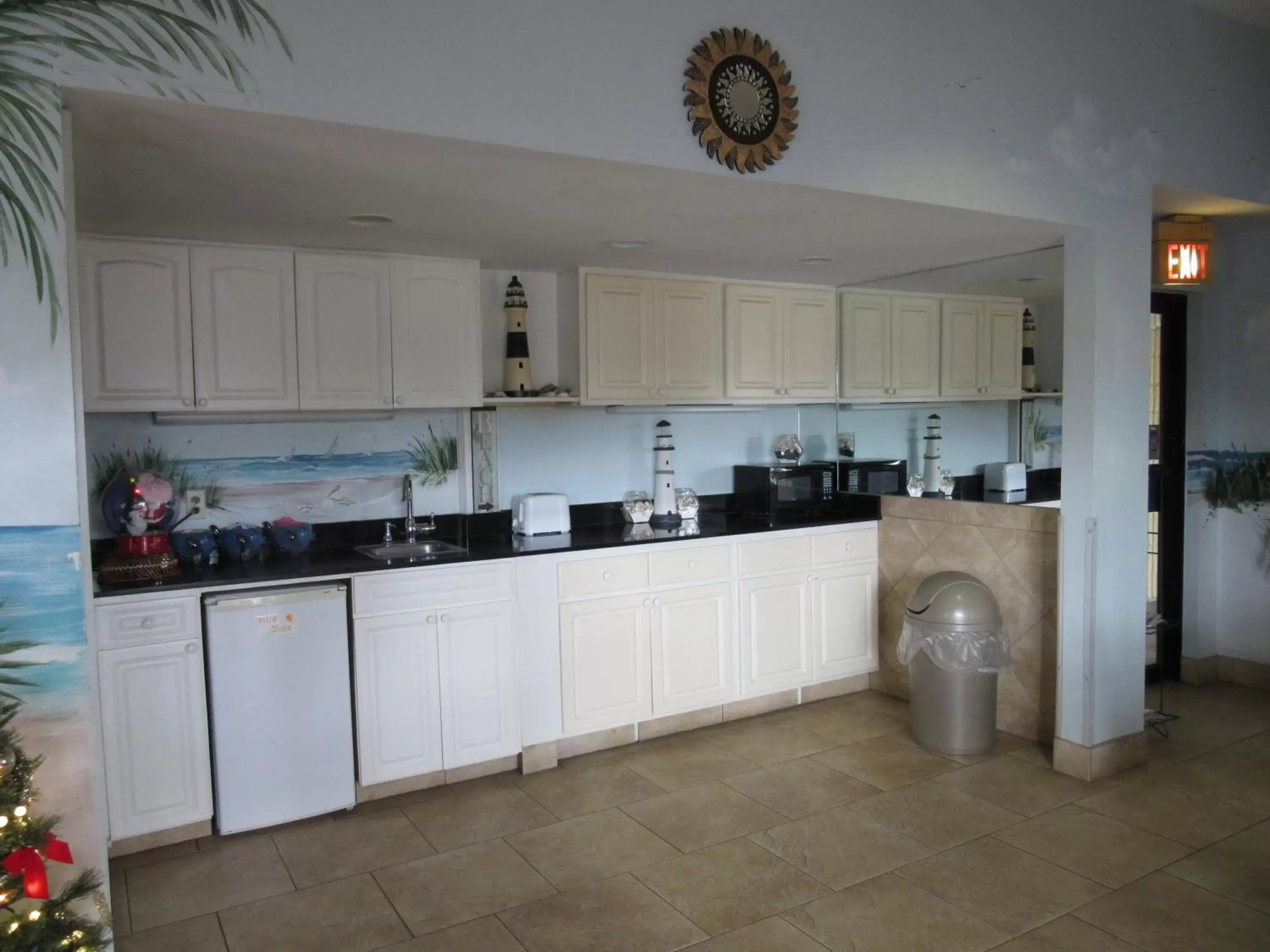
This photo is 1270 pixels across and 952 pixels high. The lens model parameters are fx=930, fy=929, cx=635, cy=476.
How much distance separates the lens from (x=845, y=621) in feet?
15.2

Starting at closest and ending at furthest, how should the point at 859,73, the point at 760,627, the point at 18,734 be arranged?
the point at 18,734
the point at 859,73
the point at 760,627

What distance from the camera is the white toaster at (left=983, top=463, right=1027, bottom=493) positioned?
13.6ft

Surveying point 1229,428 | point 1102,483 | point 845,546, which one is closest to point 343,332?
point 845,546

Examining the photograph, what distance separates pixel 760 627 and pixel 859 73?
95.8 inches

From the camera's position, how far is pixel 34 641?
201cm

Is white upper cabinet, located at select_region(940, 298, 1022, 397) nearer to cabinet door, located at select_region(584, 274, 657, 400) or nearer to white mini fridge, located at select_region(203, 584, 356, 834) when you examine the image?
cabinet door, located at select_region(584, 274, 657, 400)

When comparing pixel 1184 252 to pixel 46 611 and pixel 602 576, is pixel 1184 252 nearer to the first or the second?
pixel 602 576

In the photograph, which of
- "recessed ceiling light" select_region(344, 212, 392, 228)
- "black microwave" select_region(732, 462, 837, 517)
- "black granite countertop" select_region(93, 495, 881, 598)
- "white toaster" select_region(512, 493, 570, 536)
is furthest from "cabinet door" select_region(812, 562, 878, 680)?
"recessed ceiling light" select_region(344, 212, 392, 228)

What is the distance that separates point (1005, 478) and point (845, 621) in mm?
1045

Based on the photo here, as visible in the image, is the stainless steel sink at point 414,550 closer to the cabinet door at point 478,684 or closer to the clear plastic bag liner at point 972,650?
the cabinet door at point 478,684

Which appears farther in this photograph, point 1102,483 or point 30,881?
point 1102,483

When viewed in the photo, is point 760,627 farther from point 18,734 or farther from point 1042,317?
point 18,734

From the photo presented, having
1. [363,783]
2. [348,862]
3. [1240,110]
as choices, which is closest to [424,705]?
[363,783]

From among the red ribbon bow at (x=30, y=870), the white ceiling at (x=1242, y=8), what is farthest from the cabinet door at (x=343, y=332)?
the white ceiling at (x=1242, y=8)
